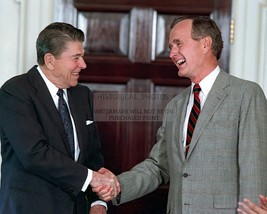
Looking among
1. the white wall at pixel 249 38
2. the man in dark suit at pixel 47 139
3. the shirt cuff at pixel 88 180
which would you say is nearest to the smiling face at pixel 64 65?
the man in dark suit at pixel 47 139

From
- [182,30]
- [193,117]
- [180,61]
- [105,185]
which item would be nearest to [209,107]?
[193,117]

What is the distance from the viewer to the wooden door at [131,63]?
9.23 ft

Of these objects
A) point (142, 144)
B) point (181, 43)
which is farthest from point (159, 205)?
point (181, 43)

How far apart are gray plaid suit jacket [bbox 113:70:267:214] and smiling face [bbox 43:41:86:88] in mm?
539

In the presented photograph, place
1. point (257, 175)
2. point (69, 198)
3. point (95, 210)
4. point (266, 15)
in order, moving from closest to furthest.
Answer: point (257, 175)
point (69, 198)
point (95, 210)
point (266, 15)

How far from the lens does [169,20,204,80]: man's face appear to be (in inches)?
90.6

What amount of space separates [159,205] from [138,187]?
1.34 ft

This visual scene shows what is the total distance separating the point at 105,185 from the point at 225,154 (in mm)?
538

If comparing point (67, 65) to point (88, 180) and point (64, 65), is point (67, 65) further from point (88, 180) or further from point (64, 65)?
point (88, 180)

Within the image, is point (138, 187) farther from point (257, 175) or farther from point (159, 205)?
point (257, 175)

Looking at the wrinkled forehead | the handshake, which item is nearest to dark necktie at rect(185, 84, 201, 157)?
the wrinkled forehead

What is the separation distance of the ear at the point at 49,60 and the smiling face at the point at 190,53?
0.50 meters

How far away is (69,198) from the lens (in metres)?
2.24

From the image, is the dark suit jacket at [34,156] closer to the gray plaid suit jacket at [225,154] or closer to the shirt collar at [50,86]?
the shirt collar at [50,86]
